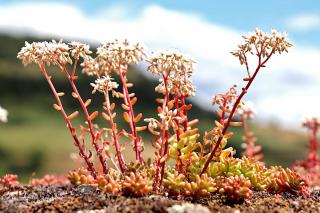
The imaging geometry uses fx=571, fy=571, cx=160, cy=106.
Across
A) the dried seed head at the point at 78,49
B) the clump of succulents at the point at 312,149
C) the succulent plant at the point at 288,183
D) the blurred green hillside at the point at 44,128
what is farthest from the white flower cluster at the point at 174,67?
the blurred green hillside at the point at 44,128

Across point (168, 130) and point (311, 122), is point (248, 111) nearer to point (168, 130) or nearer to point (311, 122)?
point (311, 122)

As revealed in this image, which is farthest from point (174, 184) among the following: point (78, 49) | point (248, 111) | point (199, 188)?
point (248, 111)

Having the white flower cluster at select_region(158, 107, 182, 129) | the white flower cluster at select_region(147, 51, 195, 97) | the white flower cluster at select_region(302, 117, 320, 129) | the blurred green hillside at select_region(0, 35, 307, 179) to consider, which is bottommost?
the blurred green hillside at select_region(0, 35, 307, 179)

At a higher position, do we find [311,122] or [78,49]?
[78,49]

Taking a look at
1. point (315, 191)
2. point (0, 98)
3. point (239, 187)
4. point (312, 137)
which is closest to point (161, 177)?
point (239, 187)

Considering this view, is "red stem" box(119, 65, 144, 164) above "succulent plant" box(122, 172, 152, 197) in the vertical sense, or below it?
above

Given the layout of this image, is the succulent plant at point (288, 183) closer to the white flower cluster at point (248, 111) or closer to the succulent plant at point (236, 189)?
the succulent plant at point (236, 189)

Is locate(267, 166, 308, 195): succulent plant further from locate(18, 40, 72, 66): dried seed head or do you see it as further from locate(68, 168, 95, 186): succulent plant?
locate(18, 40, 72, 66): dried seed head

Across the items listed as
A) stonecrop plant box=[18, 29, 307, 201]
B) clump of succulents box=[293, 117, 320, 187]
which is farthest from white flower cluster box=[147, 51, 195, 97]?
clump of succulents box=[293, 117, 320, 187]
